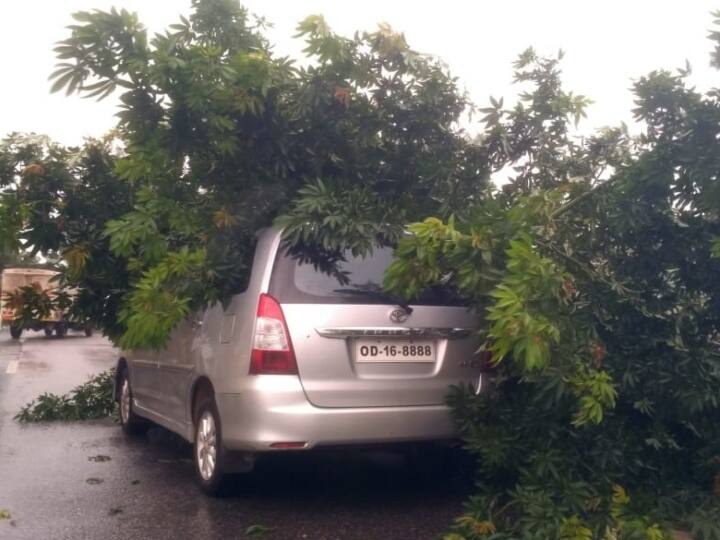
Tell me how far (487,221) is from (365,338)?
1157mm

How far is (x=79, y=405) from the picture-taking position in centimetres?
1116

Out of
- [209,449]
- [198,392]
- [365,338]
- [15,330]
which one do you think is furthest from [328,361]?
[15,330]

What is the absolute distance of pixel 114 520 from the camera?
6.17 meters

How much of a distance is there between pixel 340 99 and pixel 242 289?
1.35 metres

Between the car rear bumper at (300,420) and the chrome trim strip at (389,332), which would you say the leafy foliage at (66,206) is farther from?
the chrome trim strip at (389,332)

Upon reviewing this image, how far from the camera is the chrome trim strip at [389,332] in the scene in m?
6.00

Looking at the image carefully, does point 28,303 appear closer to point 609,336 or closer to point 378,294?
point 378,294

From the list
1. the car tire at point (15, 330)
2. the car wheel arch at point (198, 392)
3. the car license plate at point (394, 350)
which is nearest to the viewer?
the car license plate at point (394, 350)

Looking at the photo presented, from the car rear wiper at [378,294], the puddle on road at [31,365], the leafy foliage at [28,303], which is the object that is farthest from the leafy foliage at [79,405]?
the puddle on road at [31,365]

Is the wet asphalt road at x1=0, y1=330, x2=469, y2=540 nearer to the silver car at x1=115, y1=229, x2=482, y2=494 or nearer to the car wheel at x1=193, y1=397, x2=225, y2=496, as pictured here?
the car wheel at x1=193, y1=397, x2=225, y2=496

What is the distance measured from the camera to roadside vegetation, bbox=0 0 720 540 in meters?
5.19

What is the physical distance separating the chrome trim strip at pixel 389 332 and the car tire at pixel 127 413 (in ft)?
13.3

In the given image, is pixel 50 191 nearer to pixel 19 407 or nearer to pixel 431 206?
pixel 431 206

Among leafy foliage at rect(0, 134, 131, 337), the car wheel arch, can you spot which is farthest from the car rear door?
leafy foliage at rect(0, 134, 131, 337)
